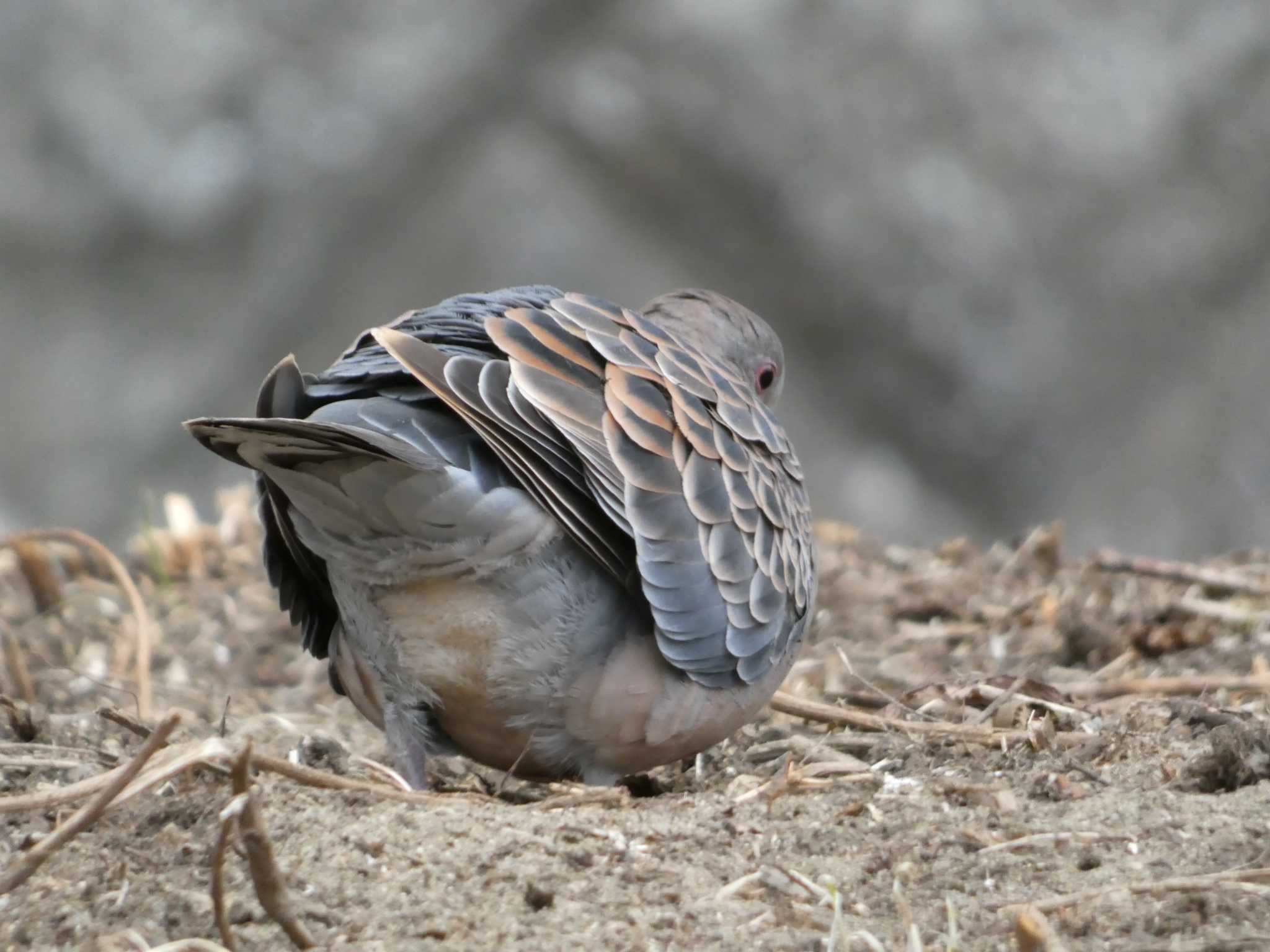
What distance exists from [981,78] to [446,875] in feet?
24.0

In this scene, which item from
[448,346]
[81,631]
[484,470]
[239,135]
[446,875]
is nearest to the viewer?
[446,875]

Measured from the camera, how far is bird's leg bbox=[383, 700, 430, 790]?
3.55m

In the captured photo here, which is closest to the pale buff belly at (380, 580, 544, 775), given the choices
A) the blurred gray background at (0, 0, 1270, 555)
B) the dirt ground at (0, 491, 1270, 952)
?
the dirt ground at (0, 491, 1270, 952)

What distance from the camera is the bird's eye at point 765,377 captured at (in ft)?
16.0

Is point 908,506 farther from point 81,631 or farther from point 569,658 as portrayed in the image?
point 569,658

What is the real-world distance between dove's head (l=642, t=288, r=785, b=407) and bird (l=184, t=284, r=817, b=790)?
0.79 m

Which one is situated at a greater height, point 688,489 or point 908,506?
point 908,506

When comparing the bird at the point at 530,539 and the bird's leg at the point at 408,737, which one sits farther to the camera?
the bird's leg at the point at 408,737

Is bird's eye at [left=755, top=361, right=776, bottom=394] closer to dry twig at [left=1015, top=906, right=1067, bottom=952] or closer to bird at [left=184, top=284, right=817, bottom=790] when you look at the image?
bird at [left=184, top=284, right=817, bottom=790]

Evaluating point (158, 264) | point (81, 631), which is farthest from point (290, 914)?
point (158, 264)

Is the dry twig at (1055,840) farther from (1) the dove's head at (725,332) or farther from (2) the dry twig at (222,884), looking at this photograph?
(1) the dove's head at (725,332)

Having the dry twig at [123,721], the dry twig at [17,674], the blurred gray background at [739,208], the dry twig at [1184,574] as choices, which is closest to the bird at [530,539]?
the dry twig at [123,721]

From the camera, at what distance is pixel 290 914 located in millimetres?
2129

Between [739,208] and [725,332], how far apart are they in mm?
4458
